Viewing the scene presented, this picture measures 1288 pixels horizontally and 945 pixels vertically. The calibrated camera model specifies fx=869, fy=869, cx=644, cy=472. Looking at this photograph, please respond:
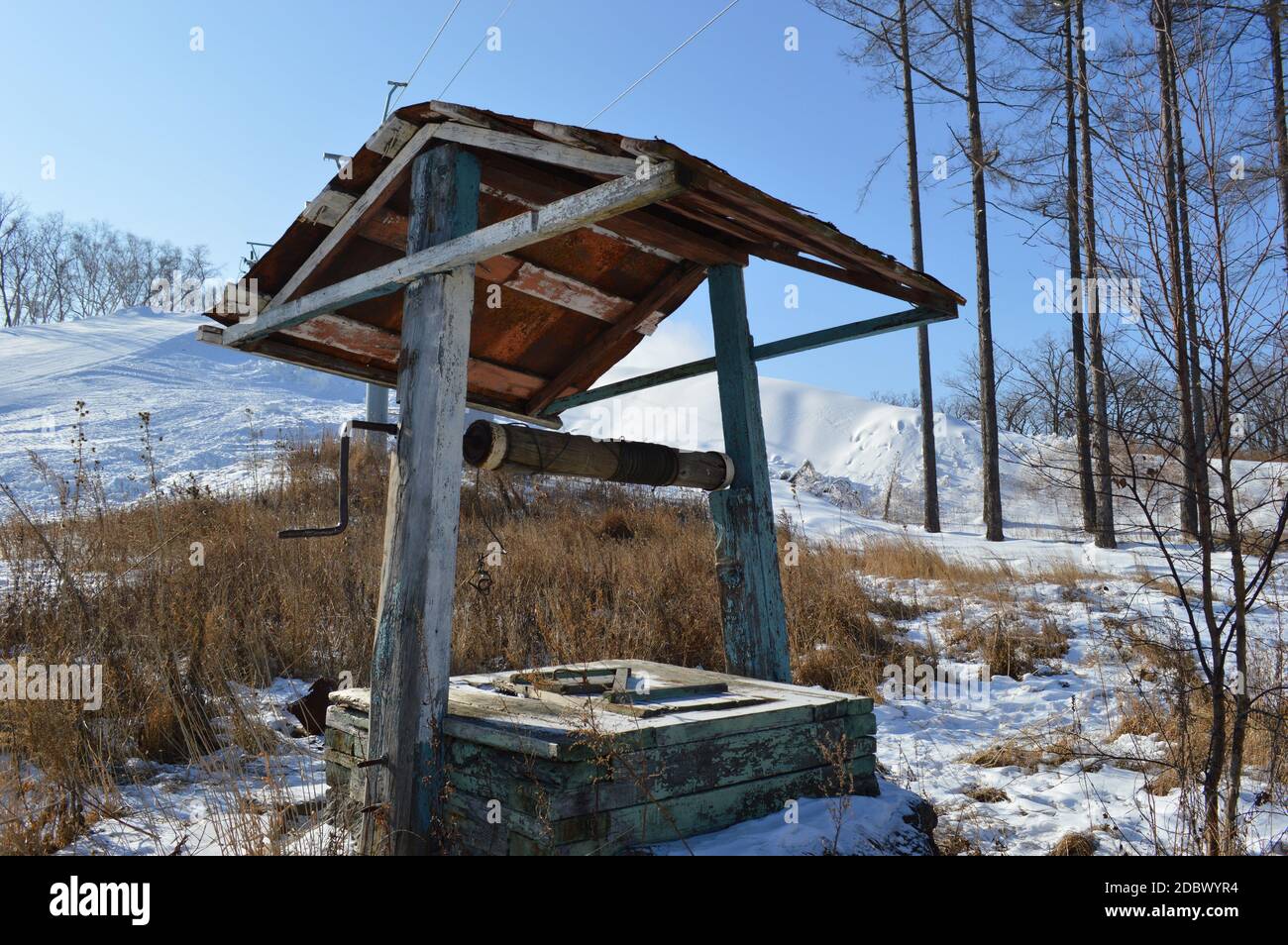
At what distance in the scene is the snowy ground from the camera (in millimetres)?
3600

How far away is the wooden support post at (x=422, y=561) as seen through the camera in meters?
2.85

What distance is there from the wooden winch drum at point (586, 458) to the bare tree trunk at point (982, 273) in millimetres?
12763

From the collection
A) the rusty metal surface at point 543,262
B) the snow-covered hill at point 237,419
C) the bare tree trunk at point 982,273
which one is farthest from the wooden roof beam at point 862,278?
the bare tree trunk at point 982,273

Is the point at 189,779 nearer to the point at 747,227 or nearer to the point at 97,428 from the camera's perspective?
the point at 747,227

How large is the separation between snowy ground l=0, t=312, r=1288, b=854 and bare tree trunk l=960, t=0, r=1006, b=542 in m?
0.91

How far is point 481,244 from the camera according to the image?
8.98 feet

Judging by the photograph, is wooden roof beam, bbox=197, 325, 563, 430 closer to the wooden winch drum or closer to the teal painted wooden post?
the wooden winch drum

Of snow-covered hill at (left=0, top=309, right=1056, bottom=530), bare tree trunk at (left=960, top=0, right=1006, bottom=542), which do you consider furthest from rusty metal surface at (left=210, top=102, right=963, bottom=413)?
bare tree trunk at (left=960, top=0, right=1006, bottom=542)

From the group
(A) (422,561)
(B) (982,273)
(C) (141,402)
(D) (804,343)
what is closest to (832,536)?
(B) (982,273)

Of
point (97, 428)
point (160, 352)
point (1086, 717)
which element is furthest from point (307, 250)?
point (160, 352)

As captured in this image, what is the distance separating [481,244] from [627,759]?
5.39 feet

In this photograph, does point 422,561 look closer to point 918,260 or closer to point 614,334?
point 614,334
